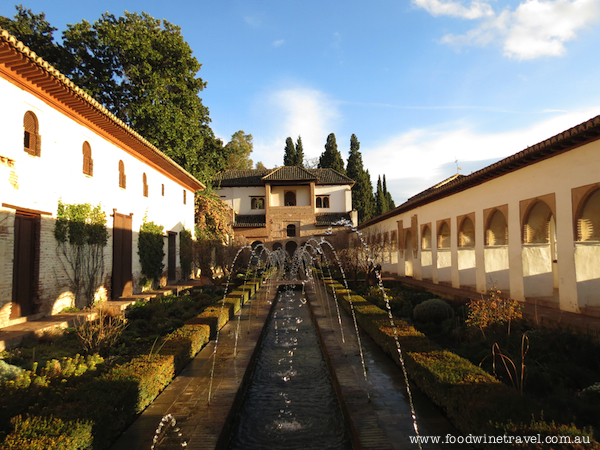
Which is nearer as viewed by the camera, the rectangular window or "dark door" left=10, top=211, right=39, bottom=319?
"dark door" left=10, top=211, right=39, bottom=319

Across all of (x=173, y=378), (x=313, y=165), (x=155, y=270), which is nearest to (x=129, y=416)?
(x=173, y=378)

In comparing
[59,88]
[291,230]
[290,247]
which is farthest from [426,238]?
[290,247]

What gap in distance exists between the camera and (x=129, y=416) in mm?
4078

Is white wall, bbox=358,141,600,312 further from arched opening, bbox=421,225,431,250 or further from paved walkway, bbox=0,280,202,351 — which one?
paved walkway, bbox=0,280,202,351

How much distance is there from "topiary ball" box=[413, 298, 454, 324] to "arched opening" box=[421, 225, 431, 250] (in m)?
8.49

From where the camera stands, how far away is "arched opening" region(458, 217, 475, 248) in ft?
45.2

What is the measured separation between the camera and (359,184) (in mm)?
44031

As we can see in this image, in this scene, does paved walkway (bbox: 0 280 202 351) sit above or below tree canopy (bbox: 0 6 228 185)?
below

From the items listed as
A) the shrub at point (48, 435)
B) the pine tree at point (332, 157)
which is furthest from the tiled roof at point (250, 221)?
the shrub at point (48, 435)

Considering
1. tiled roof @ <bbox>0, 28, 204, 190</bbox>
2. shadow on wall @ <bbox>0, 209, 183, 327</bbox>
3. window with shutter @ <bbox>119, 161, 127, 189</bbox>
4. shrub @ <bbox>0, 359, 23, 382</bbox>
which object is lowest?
shrub @ <bbox>0, 359, 23, 382</bbox>

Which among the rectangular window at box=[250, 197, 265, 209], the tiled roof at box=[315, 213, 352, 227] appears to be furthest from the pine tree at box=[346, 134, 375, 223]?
the rectangular window at box=[250, 197, 265, 209]

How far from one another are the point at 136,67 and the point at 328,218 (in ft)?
69.7

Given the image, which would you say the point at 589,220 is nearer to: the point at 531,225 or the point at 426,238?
the point at 531,225

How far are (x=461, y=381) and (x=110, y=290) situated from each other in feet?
36.1
